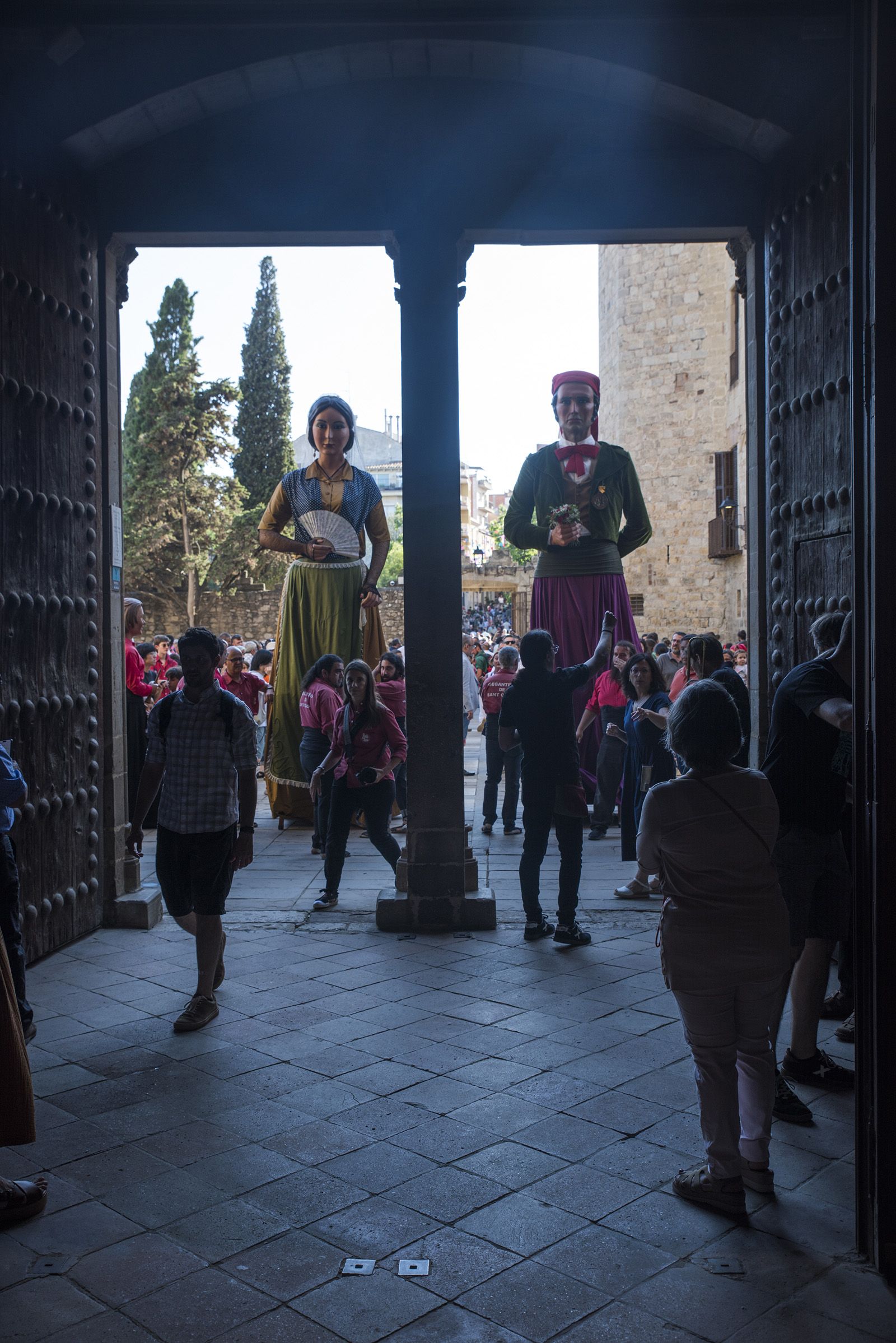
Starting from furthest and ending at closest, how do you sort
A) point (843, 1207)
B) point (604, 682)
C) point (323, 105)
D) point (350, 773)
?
point (604, 682) → point (350, 773) → point (323, 105) → point (843, 1207)

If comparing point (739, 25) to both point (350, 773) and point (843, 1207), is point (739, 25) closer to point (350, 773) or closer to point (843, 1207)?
point (350, 773)

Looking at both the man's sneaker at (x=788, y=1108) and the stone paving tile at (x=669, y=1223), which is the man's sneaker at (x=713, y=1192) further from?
the man's sneaker at (x=788, y=1108)

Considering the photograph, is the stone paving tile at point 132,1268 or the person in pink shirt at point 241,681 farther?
the person in pink shirt at point 241,681

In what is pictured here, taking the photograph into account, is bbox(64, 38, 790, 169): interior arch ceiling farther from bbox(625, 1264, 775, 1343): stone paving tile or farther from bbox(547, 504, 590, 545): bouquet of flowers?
bbox(625, 1264, 775, 1343): stone paving tile

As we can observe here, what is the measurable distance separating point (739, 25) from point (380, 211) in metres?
2.19

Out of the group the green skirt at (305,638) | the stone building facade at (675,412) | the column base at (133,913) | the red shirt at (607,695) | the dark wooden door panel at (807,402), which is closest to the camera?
the dark wooden door panel at (807,402)

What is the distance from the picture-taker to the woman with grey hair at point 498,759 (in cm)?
962

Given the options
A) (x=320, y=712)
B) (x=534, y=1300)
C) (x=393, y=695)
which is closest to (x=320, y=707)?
(x=320, y=712)

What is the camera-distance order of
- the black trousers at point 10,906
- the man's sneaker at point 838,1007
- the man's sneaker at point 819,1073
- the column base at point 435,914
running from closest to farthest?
1. the black trousers at point 10,906
2. the man's sneaker at point 819,1073
3. the man's sneaker at point 838,1007
4. the column base at point 435,914

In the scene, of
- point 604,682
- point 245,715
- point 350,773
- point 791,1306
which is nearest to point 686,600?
point 604,682

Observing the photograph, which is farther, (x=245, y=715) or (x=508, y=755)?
(x=508, y=755)

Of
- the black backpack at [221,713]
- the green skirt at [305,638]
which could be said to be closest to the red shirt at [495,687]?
the green skirt at [305,638]

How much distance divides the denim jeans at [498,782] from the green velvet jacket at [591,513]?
60.9 inches

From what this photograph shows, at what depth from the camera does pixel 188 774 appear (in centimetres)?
490
